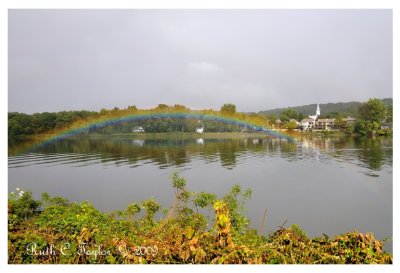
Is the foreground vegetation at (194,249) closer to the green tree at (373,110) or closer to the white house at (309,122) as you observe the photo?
the green tree at (373,110)

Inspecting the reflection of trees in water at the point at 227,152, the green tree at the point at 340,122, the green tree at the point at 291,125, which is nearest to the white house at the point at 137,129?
the reflection of trees in water at the point at 227,152

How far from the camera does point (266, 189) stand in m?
11.4

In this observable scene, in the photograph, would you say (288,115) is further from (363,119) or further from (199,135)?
(199,135)

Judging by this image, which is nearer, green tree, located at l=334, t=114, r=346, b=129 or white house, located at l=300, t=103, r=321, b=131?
green tree, located at l=334, t=114, r=346, b=129

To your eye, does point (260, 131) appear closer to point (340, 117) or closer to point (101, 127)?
point (340, 117)

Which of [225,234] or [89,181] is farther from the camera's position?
[89,181]

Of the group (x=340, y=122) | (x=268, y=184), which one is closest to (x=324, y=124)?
(x=340, y=122)

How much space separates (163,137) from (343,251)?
3976cm

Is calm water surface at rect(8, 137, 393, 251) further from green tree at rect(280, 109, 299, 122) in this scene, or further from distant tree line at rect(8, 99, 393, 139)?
green tree at rect(280, 109, 299, 122)

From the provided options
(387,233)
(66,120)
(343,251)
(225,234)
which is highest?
(66,120)

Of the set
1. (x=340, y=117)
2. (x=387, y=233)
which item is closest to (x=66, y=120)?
(x=387, y=233)

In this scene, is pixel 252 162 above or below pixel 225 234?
below

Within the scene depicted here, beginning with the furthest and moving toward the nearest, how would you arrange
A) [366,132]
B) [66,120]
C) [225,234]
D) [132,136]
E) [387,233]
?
[132,136]
[366,132]
[66,120]
[387,233]
[225,234]

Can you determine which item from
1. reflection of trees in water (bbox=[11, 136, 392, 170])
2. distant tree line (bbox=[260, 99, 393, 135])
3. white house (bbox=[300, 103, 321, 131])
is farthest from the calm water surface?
white house (bbox=[300, 103, 321, 131])
